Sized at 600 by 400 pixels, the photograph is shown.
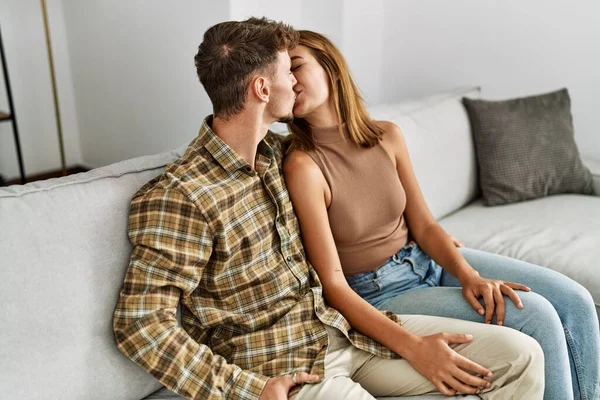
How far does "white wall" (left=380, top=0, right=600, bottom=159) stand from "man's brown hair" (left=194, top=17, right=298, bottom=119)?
1.70 meters

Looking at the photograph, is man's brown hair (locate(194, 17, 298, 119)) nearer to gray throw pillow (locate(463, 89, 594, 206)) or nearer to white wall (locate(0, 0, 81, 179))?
gray throw pillow (locate(463, 89, 594, 206))

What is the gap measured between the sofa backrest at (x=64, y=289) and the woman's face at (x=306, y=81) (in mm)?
449

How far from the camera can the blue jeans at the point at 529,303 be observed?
1.34 meters

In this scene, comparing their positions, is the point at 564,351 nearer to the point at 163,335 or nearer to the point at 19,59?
the point at 163,335

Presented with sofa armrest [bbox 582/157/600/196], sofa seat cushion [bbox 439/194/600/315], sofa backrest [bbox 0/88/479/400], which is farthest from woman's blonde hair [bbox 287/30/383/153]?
sofa armrest [bbox 582/157/600/196]

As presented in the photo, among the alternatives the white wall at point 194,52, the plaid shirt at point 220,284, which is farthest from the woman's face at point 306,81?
the white wall at point 194,52

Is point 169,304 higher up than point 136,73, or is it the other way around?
point 136,73

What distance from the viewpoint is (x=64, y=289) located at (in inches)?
→ 43.9

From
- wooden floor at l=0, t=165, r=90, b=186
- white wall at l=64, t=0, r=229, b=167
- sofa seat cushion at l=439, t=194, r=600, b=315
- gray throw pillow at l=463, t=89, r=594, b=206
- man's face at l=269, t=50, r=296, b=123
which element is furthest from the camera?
wooden floor at l=0, t=165, r=90, b=186

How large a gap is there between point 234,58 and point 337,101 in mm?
330

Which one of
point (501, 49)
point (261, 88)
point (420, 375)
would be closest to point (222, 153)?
point (261, 88)

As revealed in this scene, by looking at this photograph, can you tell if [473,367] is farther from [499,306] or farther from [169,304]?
[169,304]

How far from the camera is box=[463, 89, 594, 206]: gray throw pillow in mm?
2271

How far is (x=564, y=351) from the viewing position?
53.2 inches
